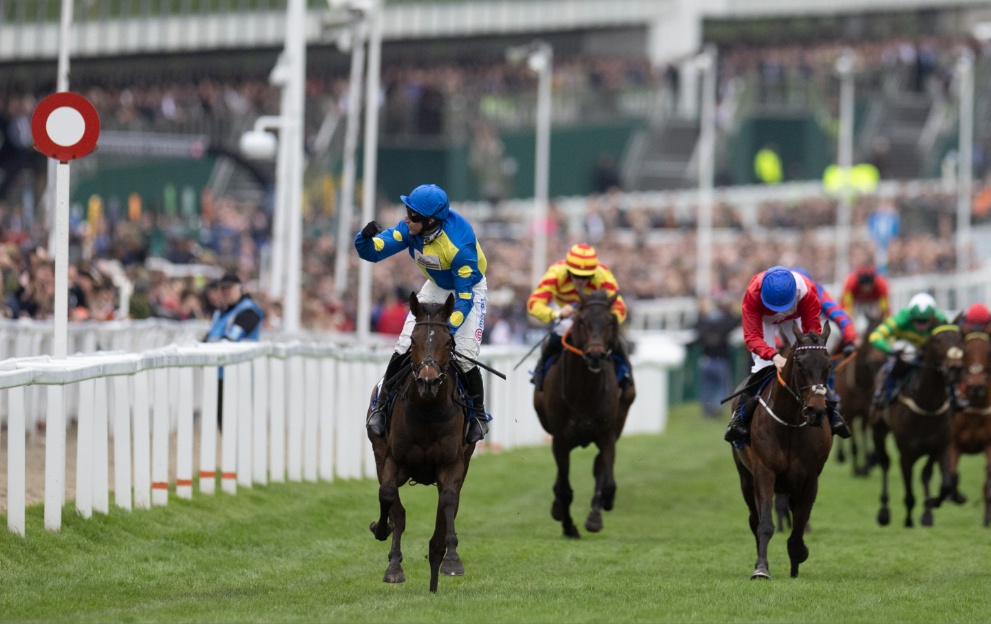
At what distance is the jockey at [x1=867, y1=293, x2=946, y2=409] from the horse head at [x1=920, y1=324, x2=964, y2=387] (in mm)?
356

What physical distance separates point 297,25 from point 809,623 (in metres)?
11.3

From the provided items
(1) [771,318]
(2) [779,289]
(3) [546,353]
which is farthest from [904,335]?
(2) [779,289]

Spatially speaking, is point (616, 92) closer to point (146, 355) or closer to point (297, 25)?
point (297, 25)

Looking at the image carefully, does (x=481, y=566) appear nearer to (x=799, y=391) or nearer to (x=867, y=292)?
(x=799, y=391)

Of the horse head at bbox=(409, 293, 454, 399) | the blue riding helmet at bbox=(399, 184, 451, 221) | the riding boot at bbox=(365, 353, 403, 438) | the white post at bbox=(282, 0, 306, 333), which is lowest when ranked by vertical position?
the riding boot at bbox=(365, 353, 403, 438)

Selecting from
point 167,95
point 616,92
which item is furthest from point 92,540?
point 616,92

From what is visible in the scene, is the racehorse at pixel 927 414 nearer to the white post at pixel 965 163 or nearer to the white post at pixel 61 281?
the white post at pixel 61 281

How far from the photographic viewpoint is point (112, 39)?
108ft

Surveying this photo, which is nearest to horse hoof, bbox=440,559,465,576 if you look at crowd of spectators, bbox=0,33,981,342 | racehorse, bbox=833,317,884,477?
crowd of spectators, bbox=0,33,981,342

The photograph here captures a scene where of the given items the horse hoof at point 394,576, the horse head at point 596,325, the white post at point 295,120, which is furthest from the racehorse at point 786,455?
the white post at point 295,120

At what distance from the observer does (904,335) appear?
1502cm

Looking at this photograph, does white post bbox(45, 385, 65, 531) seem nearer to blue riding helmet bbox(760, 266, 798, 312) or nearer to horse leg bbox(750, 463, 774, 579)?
horse leg bbox(750, 463, 774, 579)

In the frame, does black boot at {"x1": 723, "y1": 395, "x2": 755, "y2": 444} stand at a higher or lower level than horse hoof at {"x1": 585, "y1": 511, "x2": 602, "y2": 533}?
higher

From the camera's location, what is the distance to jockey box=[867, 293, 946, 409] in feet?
48.6
